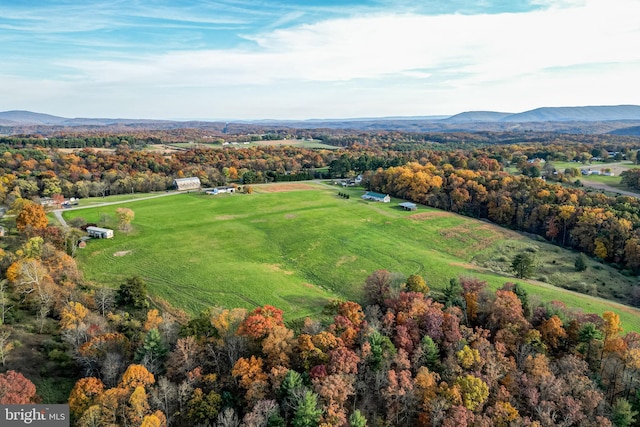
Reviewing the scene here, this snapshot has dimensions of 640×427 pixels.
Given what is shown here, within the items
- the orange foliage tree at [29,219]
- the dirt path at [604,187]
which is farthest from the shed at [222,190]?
the dirt path at [604,187]

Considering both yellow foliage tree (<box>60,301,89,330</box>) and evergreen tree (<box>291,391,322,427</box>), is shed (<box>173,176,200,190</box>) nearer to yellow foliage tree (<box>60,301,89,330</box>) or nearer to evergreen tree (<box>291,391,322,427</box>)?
yellow foliage tree (<box>60,301,89,330</box>)

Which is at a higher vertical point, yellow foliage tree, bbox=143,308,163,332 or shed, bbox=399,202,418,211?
yellow foliage tree, bbox=143,308,163,332

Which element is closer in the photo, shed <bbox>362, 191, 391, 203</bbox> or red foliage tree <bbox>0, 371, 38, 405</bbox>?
red foliage tree <bbox>0, 371, 38, 405</bbox>

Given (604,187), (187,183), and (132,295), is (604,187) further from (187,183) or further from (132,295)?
(132,295)

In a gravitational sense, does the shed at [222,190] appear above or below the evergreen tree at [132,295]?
above

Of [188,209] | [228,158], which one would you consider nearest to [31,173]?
[188,209]

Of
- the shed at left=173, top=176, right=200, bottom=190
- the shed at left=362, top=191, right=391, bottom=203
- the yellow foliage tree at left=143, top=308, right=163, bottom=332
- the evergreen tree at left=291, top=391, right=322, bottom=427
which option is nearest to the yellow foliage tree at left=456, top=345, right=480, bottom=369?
the evergreen tree at left=291, top=391, right=322, bottom=427

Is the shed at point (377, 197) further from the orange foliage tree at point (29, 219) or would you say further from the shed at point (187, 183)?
the orange foliage tree at point (29, 219)
